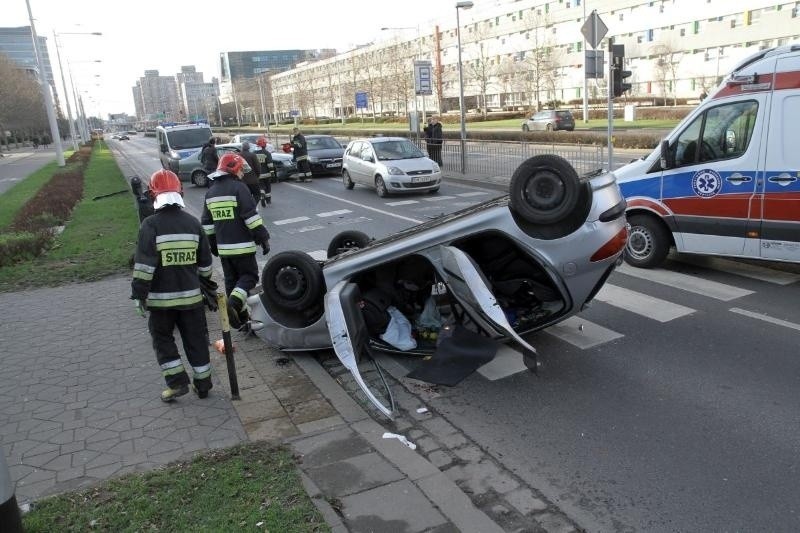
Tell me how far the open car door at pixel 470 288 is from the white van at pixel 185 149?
19.7 metres

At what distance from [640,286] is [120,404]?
5.99 metres

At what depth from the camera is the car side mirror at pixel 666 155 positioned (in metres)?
8.21

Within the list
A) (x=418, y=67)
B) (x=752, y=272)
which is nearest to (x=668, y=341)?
(x=752, y=272)

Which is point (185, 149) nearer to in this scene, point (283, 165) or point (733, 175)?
point (283, 165)

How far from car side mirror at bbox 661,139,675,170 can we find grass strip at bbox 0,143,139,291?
807 centimetres

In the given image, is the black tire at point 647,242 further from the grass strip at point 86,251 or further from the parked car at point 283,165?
the parked car at point 283,165

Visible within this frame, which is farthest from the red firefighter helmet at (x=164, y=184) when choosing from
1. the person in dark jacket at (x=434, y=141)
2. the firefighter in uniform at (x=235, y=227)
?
the person in dark jacket at (x=434, y=141)

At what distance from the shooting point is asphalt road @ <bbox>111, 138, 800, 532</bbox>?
3697 mm

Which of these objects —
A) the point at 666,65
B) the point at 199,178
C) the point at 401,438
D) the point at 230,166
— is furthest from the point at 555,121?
the point at 401,438

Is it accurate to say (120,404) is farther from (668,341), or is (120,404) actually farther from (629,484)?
(668,341)

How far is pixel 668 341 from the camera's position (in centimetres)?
606

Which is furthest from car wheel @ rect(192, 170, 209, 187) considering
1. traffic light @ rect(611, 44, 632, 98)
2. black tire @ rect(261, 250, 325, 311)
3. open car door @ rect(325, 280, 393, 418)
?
open car door @ rect(325, 280, 393, 418)

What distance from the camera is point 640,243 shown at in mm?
8695

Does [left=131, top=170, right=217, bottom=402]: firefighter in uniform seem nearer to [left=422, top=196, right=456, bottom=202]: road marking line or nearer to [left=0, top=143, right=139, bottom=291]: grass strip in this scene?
[left=0, top=143, right=139, bottom=291]: grass strip
